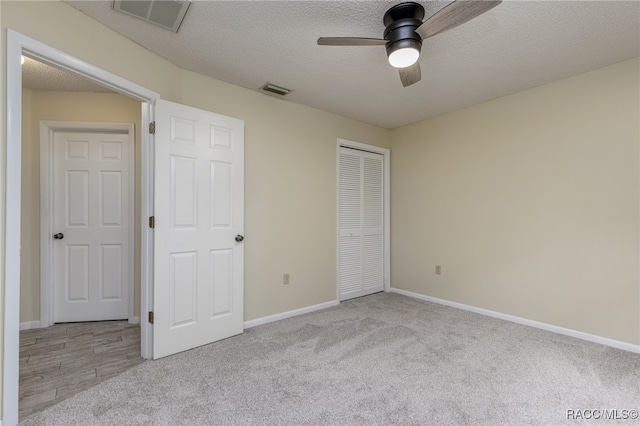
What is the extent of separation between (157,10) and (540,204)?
3668 mm

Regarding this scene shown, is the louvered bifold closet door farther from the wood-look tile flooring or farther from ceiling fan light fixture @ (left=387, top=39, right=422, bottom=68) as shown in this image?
the wood-look tile flooring

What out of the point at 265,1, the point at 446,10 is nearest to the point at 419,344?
the point at 446,10

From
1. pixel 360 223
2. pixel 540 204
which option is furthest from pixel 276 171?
pixel 540 204

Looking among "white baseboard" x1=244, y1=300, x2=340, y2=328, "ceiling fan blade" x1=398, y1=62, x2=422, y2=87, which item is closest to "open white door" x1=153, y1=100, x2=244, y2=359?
"white baseboard" x1=244, y1=300, x2=340, y2=328

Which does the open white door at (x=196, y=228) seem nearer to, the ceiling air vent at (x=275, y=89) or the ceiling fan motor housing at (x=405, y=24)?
the ceiling air vent at (x=275, y=89)

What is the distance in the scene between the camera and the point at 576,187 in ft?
9.14

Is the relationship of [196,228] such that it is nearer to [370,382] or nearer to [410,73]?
[370,382]

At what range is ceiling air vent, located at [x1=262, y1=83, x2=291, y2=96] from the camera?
3018mm

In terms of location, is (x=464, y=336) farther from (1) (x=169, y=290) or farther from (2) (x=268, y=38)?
(2) (x=268, y=38)

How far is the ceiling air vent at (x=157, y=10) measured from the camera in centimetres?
186

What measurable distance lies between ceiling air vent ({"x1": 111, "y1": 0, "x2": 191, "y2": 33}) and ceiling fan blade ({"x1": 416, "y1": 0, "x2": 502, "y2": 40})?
58.1 inches

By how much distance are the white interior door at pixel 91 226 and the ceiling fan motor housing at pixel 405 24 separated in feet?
9.84

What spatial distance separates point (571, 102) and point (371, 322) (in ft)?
9.49

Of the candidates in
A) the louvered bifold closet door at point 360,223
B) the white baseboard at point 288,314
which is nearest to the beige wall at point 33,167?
the white baseboard at point 288,314
